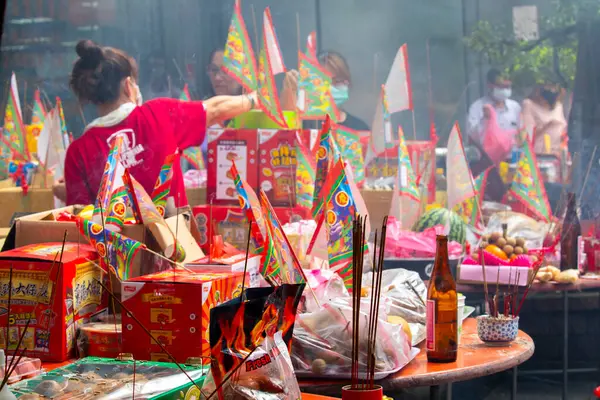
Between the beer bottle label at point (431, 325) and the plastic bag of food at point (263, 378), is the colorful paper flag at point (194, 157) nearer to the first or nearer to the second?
the beer bottle label at point (431, 325)

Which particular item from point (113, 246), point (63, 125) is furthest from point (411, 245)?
point (63, 125)

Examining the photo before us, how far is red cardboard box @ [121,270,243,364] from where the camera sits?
1.90 metres

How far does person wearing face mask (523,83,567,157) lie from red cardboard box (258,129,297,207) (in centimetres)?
202

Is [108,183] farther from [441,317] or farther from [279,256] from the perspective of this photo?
[441,317]

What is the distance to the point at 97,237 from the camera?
7.23 ft

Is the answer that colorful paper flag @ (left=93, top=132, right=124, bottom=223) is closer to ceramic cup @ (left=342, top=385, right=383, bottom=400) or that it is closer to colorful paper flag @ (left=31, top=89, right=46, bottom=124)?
ceramic cup @ (left=342, top=385, right=383, bottom=400)

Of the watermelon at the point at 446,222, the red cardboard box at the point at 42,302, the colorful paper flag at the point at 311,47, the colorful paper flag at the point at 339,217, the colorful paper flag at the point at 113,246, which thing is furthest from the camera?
the colorful paper flag at the point at 311,47

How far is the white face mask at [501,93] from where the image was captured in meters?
5.34

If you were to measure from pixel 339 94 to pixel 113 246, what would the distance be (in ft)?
10.6

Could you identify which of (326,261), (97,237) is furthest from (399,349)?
(97,237)

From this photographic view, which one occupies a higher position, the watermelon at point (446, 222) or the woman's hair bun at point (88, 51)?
the woman's hair bun at point (88, 51)

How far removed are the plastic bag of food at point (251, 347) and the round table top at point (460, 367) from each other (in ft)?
1.86

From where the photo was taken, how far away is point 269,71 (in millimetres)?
4949

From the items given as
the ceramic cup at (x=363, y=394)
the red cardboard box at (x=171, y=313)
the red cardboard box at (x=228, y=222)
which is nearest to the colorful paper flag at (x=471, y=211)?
the red cardboard box at (x=228, y=222)
